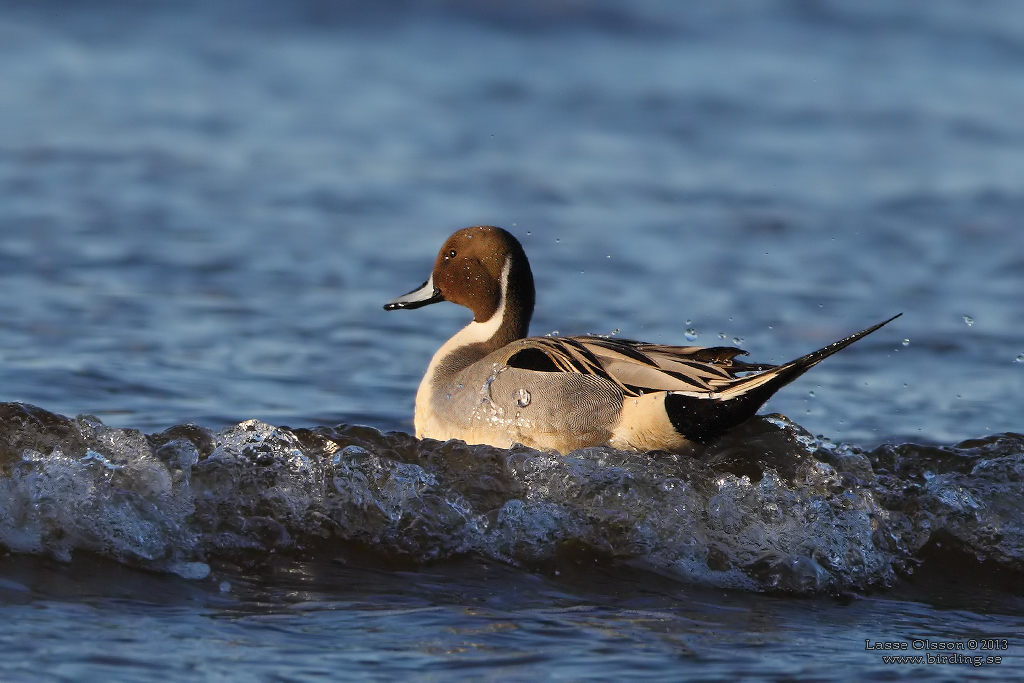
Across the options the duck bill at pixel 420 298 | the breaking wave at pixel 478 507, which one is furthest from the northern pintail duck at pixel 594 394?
the duck bill at pixel 420 298

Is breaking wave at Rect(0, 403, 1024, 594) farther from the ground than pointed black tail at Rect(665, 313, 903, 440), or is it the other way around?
pointed black tail at Rect(665, 313, 903, 440)

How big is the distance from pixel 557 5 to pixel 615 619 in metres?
10.4

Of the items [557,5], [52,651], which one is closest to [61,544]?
[52,651]

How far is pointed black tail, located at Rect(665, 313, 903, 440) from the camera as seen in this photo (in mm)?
5023

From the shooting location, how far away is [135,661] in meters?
3.66

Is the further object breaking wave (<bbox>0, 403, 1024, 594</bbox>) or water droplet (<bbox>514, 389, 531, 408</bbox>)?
water droplet (<bbox>514, 389, 531, 408</bbox>)

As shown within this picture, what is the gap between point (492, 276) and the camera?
6062 millimetres

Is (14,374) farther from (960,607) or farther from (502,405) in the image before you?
(960,607)

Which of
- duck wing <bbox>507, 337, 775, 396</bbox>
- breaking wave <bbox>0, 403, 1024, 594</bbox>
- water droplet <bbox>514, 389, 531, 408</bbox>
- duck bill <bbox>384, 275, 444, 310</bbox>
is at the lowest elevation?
breaking wave <bbox>0, 403, 1024, 594</bbox>

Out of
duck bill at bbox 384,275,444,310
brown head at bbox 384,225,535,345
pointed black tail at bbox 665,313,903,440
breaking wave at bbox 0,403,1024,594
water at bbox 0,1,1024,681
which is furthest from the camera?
duck bill at bbox 384,275,444,310

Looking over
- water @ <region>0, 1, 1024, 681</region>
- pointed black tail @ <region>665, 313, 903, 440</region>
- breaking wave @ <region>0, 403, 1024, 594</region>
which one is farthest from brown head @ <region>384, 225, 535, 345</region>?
pointed black tail @ <region>665, 313, 903, 440</region>

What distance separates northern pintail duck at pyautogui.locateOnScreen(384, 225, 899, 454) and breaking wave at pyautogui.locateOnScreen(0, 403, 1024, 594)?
0.13 m

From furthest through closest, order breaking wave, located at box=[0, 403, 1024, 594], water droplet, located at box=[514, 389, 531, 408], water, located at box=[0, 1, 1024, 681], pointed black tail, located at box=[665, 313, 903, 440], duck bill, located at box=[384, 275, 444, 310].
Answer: duck bill, located at box=[384, 275, 444, 310] → water droplet, located at box=[514, 389, 531, 408] → pointed black tail, located at box=[665, 313, 903, 440] → breaking wave, located at box=[0, 403, 1024, 594] → water, located at box=[0, 1, 1024, 681]

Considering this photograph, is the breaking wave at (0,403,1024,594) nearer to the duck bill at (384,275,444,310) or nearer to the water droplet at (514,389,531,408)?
the water droplet at (514,389,531,408)
